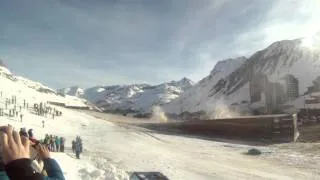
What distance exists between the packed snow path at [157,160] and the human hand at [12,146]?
60.2 ft

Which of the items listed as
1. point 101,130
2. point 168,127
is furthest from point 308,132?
point 101,130

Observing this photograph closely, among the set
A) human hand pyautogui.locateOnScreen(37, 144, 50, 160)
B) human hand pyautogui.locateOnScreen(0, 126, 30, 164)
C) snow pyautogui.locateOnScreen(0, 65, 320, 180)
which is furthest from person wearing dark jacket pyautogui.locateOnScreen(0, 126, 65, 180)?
snow pyautogui.locateOnScreen(0, 65, 320, 180)

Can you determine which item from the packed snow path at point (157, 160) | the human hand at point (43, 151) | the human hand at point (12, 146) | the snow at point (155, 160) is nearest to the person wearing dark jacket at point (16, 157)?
the human hand at point (12, 146)

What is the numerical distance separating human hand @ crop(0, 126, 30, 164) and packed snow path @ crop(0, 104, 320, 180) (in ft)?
60.2

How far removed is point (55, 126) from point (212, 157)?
1121 inches

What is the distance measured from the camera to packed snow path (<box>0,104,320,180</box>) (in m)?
27.7

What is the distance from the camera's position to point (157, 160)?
1572 inches

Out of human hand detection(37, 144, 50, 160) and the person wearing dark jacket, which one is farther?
human hand detection(37, 144, 50, 160)

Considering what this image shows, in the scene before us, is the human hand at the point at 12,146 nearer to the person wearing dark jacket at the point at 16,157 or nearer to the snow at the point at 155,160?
the person wearing dark jacket at the point at 16,157

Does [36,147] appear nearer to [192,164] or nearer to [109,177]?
[109,177]

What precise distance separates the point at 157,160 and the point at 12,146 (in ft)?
123

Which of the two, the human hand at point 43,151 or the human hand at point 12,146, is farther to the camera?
the human hand at point 43,151

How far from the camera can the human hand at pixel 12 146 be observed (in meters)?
2.94

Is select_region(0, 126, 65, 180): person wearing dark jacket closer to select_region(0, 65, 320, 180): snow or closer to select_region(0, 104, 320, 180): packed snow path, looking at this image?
select_region(0, 65, 320, 180): snow
